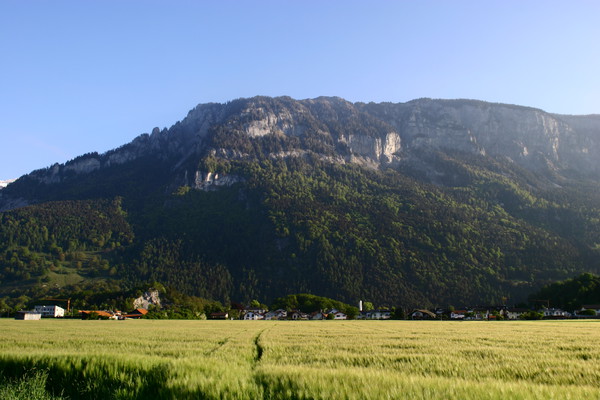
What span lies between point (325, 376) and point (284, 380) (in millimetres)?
961

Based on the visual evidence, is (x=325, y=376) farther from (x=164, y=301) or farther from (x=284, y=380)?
(x=164, y=301)

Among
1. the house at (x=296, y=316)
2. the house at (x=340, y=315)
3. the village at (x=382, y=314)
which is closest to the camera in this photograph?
the village at (x=382, y=314)

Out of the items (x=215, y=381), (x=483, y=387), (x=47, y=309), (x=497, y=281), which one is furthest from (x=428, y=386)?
(x=497, y=281)

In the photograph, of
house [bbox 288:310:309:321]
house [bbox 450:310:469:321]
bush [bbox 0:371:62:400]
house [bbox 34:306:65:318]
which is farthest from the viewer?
house [bbox 288:310:309:321]

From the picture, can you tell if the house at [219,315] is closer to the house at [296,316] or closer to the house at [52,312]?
the house at [296,316]

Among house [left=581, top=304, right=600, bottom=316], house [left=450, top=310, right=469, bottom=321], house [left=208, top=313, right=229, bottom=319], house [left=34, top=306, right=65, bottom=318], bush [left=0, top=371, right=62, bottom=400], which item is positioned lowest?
house [left=208, top=313, right=229, bottom=319]

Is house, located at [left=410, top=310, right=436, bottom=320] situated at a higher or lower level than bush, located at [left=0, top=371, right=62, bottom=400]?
lower

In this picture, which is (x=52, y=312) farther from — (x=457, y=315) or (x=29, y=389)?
(x=29, y=389)

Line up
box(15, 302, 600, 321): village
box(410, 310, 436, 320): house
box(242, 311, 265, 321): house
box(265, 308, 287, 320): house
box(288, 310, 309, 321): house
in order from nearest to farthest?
box(15, 302, 600, 321): village → box(410, 310, 436, 320): house → box(288, 310, 309, 321): house → box(242, 311, 265, 321): house → box(265, 308, 287, 320): house

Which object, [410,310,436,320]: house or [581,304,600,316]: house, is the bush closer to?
[410,310,436,320]: house

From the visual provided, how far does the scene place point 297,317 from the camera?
152 metres

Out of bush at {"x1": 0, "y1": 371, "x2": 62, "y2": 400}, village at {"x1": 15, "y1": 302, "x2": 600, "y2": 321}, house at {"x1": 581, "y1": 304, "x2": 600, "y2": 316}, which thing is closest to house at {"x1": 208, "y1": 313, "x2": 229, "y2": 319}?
village at {"x1": 15, "y1": 302, "x2": 600, "y2": 321}

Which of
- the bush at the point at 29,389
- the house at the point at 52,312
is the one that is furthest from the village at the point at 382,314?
the bush at the point at 29,389

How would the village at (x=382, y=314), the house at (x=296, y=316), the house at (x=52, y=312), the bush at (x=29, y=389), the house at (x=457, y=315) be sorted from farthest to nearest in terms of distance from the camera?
the house at (x=296, y=316)
the house at (x=52, y=312)
the house at (x=457, y=315)
the village at (x=382, y=314)
the bush at (x=29, y=389)
